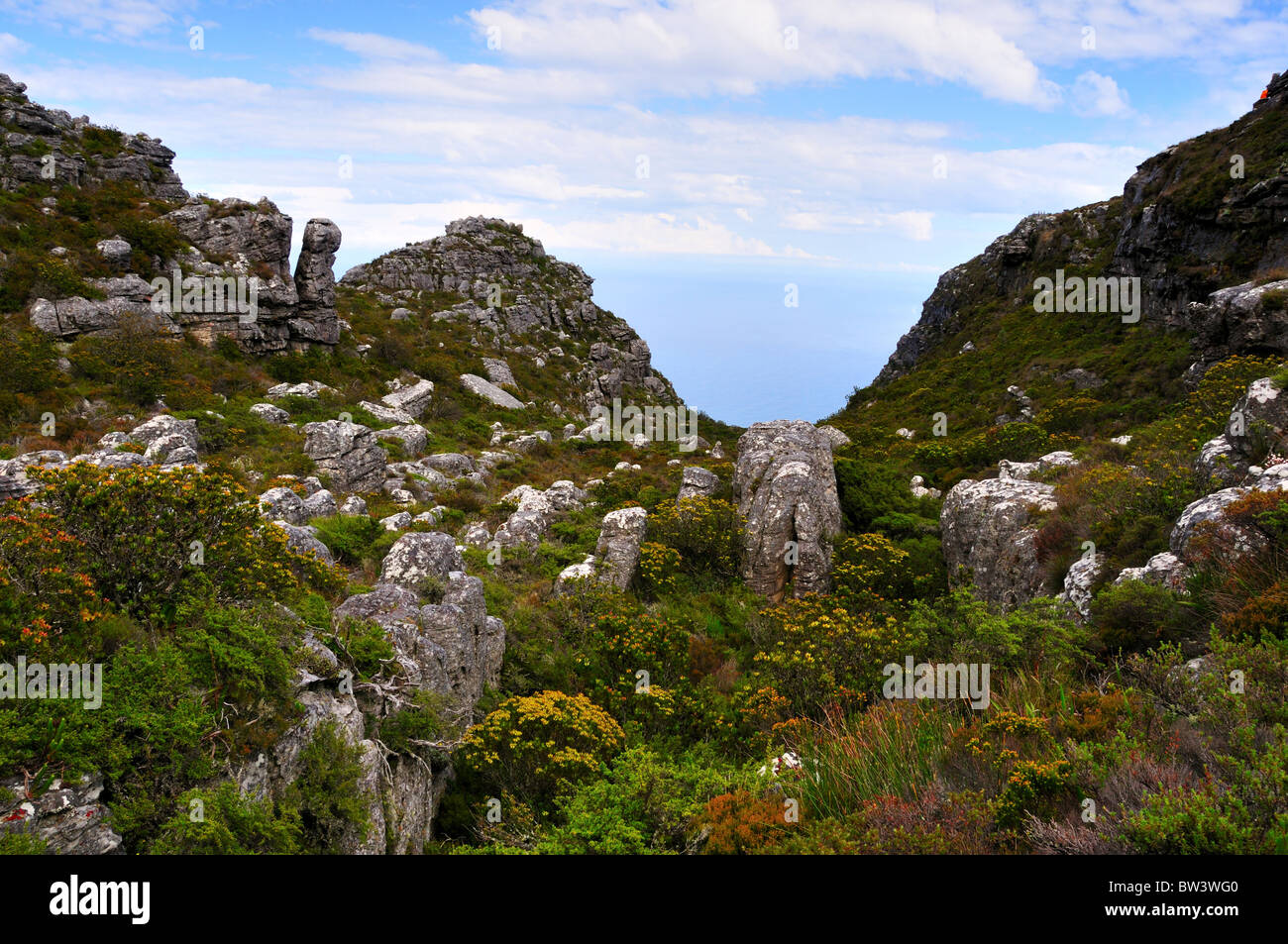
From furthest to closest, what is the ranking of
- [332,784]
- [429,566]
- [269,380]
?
[269,380]
[429,566]
[332,784]

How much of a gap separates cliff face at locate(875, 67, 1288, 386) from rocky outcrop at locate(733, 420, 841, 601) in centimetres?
1665

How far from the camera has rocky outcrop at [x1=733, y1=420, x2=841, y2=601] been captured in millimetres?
15766

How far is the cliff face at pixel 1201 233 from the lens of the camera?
2712cm

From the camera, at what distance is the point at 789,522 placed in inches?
641

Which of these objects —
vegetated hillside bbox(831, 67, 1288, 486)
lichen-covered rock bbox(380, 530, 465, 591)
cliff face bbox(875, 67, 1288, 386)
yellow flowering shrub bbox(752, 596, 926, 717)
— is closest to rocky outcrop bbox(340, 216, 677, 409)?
vegetated hillside bbox(831, 67, 1288, 486)

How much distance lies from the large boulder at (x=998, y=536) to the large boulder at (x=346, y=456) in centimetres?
1793

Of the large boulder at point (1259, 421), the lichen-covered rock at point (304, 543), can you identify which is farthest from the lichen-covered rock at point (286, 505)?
the large boulder at point (1259, 421)

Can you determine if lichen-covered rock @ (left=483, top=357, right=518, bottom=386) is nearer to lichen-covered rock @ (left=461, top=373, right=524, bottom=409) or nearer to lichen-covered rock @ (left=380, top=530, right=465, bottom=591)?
lichen-covered rock @ (left=461, top=373, right=524, bottom=409)

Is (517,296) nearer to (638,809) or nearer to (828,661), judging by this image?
(828,661)

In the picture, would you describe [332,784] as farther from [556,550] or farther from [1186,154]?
[1186,154]

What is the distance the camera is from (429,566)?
11.2 m

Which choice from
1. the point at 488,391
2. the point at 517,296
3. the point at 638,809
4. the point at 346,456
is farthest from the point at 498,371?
the point at 638,809
